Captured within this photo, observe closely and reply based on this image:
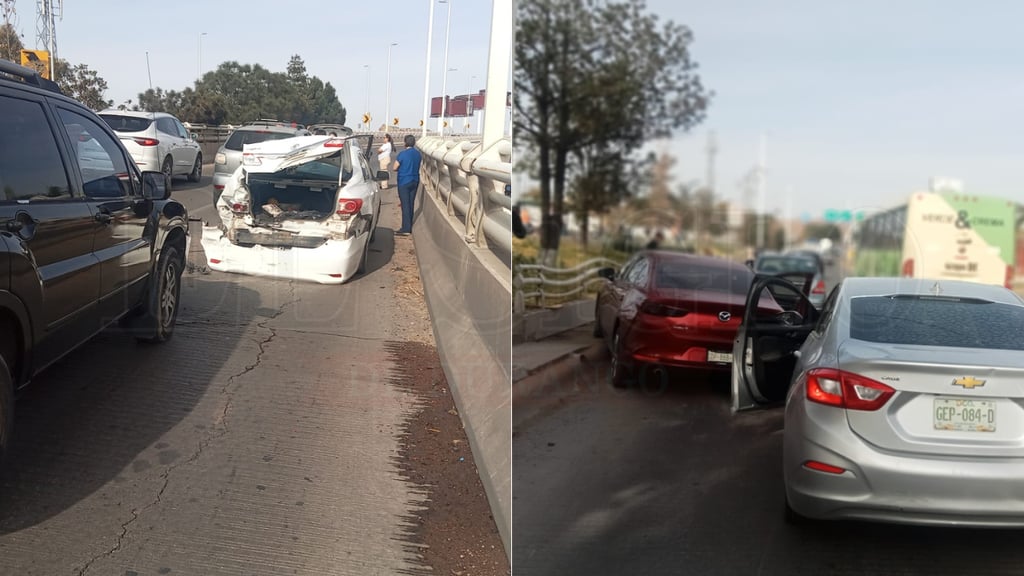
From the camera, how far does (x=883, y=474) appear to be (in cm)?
372

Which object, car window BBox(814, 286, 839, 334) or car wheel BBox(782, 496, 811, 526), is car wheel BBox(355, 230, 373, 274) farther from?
car wheel BBox(782, 496, 811, 526)

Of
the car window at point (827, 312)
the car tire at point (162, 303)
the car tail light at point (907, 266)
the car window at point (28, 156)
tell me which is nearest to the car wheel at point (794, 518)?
the car window at point (827, 312)

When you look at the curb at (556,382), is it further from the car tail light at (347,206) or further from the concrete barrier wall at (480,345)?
the car tail light at (347,206)

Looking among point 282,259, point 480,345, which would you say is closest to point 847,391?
point 480,345

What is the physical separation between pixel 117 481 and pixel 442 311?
310 centimetres

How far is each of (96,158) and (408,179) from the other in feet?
13.5

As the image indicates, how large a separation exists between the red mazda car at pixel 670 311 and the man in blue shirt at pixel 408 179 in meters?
3.08

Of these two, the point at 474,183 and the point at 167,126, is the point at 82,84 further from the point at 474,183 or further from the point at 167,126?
the point at 474,183

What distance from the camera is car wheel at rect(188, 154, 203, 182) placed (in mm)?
7109

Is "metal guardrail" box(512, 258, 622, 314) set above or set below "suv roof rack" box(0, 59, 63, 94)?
below

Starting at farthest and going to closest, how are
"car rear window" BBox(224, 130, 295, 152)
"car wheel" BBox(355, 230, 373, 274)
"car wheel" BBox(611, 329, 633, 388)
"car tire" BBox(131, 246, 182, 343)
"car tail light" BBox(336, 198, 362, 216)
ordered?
"car wheel" BBox(355, 230, 373, 274) → "car tail light" BBox(336, 198, 362, 216) → "car rear window" BBox(224, 130, 295, 152) → "car tire" BBox(131, 246, 182, 343) → "car wheel" BBox(611, 329, 633, 388)

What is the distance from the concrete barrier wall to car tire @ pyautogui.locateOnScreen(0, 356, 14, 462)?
2.02m

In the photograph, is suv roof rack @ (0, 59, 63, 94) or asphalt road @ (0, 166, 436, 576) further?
suv roof rack @ (0, 59, 63, 94)

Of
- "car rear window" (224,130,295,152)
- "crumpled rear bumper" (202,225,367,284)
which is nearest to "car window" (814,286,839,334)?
"crumpled rear bumper" (202,225,367,284)
